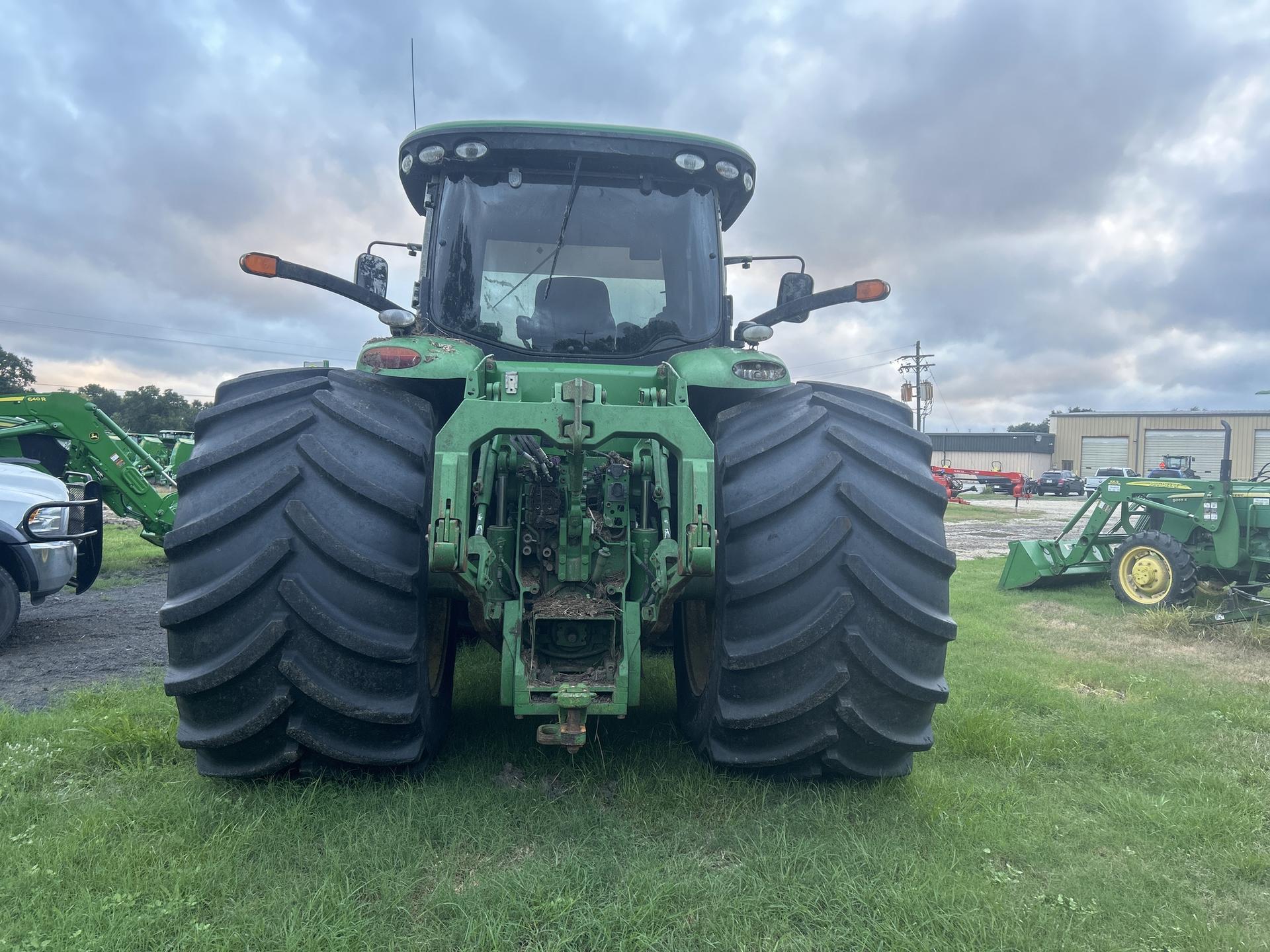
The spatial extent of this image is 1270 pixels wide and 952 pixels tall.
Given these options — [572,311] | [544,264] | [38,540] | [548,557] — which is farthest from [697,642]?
[38,540]

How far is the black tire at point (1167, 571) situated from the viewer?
7910 mm

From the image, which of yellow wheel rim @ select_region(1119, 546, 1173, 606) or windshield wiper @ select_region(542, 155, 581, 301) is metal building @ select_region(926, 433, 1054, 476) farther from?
windshield wiper @ select_region(542, 155, 581, 301)

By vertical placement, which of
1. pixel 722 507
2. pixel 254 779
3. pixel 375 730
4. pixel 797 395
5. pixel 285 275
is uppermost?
pixel 285 275

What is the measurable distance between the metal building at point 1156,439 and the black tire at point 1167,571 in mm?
49707

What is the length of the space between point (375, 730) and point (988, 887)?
177 cm

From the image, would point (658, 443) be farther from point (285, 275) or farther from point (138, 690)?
point (138, 690)

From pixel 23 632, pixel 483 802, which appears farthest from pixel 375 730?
pixel 23 632

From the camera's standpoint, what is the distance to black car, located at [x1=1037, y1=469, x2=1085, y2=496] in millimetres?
42500

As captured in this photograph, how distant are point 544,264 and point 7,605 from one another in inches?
181

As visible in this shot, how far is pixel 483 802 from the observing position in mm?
2547

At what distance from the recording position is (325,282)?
321 centimetres

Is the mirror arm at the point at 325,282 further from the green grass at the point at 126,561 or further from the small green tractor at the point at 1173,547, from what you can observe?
the small green tractor at the point at 1173,547

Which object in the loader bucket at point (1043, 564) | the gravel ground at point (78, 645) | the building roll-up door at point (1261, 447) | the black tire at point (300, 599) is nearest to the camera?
the black tire at point (300, 599)

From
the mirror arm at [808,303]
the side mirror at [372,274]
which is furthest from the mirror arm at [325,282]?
the mirror arm at [808,303]
